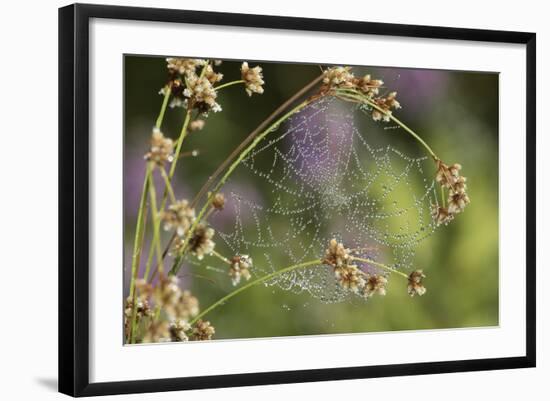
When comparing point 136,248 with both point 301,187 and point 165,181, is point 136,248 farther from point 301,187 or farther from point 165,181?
point 301,187

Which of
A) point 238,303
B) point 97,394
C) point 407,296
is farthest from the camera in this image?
point 407,296

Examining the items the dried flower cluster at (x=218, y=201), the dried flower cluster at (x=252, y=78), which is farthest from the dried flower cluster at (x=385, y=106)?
the dried flower cluster at (x=218, y=201)

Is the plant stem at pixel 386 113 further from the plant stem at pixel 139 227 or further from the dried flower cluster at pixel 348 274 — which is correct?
the plant stem at pixel 139 227

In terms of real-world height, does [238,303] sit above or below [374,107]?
below

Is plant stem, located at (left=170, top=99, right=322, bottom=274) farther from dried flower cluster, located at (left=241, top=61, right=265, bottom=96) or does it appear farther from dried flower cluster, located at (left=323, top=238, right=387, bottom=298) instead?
dried flower cluster, located at (left=323, top=238, right=387, bottom=298)

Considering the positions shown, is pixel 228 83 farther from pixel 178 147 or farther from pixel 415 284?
pixel 415 284

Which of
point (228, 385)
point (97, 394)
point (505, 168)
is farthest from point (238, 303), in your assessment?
point (505, 168)

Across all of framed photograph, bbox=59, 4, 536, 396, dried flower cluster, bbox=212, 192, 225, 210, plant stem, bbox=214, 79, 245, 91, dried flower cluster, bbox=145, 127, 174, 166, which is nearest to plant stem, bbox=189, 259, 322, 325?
framed photograph, bbox=59, 4, 536, 396
